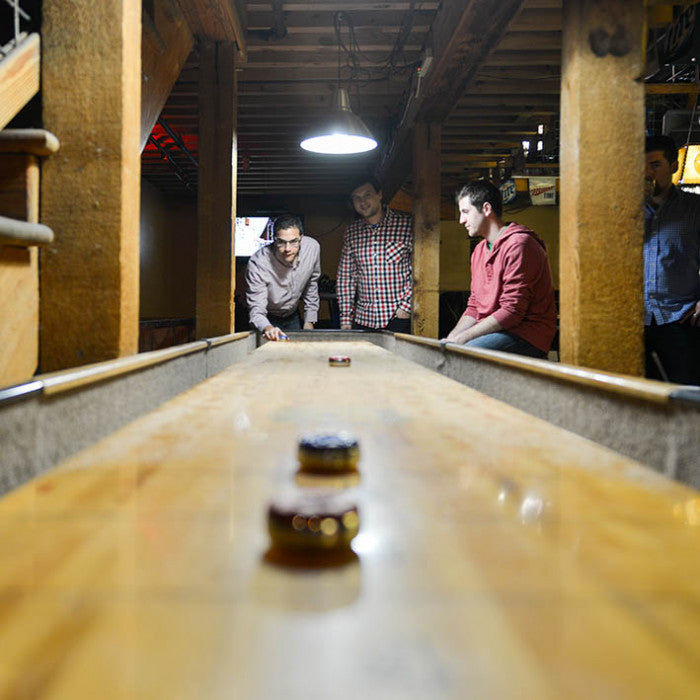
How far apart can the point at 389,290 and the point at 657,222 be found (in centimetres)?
316

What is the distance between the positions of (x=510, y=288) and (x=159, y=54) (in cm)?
238

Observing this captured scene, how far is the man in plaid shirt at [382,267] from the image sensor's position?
6.59 meters

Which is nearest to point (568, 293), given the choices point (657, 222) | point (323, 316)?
point (657, 222)

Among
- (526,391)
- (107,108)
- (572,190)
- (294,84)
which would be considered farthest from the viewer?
(294,84)

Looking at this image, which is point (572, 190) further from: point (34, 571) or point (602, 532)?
point (34, 571)

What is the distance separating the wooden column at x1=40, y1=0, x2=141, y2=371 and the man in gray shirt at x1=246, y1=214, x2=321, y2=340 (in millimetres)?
2922

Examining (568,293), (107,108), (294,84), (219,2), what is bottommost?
(568,293)

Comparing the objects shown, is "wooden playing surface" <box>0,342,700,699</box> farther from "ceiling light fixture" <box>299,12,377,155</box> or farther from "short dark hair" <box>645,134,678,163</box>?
"ceiling light fixture" <box>299,12,377,155</box>

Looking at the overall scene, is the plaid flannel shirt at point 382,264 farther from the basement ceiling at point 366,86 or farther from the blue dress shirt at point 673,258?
the blue dress shirt at point 673,258

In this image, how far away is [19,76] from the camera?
6.57ft

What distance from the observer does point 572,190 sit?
2.57 m

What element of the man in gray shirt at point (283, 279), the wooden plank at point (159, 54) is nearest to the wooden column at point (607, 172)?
the wooden plank at point (159, 54)

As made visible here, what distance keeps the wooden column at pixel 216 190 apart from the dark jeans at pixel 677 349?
2.73 m

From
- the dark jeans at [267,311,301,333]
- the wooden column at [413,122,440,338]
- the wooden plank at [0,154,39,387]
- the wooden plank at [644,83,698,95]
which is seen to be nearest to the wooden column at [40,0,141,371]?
the wooden plank at [0,154,39,387]
